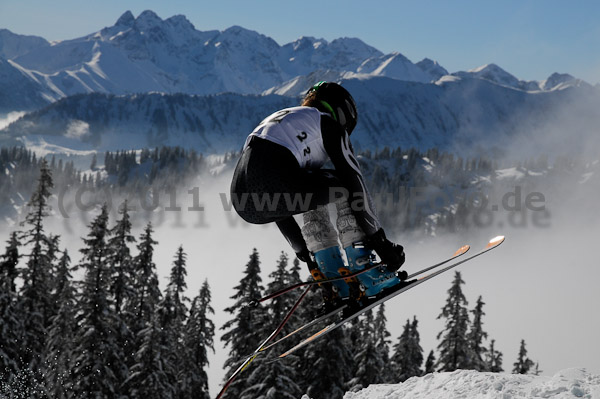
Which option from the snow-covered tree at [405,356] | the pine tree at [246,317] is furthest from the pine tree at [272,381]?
the snow-covered tree at [405,356]

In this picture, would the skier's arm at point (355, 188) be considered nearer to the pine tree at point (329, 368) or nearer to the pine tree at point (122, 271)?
the pine tree at point (329, 368)

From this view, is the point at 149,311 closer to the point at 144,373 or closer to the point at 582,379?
the point at 144,373

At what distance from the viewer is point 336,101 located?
5785 millimetres

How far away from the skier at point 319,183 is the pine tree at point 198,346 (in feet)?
85.1

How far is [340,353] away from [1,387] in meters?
14.0

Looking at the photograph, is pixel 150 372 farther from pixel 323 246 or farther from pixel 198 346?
pixel 323 246

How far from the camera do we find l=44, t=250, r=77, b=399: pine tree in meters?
21.7

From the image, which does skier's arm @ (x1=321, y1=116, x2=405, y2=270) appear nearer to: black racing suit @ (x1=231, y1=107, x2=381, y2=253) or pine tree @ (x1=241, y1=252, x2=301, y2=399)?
black racing suit @ (x1=231, y1=107, x2=381, y2=253)

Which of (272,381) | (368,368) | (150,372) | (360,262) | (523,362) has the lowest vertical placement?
(360,262)

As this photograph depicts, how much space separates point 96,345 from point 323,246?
18310 mm

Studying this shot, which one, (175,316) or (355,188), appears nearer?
(355,188)

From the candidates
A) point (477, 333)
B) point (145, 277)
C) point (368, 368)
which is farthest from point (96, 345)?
point (477, 333)

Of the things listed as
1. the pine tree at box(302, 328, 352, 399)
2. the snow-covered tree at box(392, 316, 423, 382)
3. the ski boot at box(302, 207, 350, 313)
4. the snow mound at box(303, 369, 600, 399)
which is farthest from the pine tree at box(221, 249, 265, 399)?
the ski boot at box(302, 207, 350, 313)

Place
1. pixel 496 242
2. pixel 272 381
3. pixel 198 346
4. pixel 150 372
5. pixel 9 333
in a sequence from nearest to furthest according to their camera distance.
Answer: pixel 496 242
pixel 272 381
pixel 9 333
pixel 150 372
pixel 198 346
